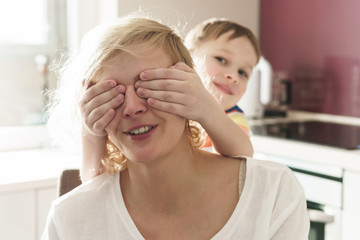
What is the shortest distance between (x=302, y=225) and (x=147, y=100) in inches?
16.5

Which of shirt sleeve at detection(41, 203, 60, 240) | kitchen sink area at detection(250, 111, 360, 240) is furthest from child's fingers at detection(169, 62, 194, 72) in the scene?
kitchen sink area at detection(250, 111, 360, 240)

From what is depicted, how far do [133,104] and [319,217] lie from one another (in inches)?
50.0

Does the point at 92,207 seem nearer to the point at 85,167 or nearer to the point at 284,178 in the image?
the point at 85,167

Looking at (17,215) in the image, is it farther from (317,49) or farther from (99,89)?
(317,49)

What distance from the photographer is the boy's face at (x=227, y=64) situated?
1.64m

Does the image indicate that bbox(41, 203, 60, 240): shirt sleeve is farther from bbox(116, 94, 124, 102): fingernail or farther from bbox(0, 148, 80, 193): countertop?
bbox(0, 148, 80, 193): countertop

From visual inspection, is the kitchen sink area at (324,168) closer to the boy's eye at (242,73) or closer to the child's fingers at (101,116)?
the boy's eye at (242,73)

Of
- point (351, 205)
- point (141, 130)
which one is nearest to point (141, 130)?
point (141, 130)

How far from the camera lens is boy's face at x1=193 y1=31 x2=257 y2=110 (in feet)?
5.39

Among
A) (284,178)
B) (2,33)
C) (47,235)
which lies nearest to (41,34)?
(2,33)

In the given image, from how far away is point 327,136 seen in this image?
92.8 inches

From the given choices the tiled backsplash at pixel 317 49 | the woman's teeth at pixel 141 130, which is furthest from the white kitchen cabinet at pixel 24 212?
the tiled backsplash at pixel 317 49

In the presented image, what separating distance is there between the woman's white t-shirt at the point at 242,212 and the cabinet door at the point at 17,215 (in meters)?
0.90

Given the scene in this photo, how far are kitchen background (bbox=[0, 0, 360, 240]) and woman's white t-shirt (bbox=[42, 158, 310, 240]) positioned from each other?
0.89 m
